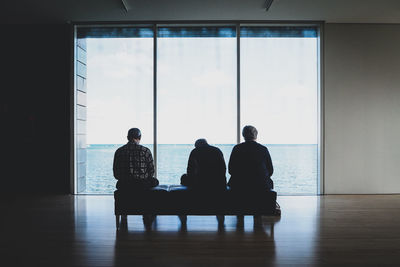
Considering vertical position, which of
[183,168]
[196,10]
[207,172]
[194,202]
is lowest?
[194,202]

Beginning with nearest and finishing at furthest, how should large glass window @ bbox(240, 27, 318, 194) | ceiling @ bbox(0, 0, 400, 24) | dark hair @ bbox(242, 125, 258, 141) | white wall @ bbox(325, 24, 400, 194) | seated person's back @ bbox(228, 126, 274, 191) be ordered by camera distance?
seated person's back @ bbox(228, 126, 274, 191)
dark hair @ bbox(242, 125, 258, 141)
ceiling @ bbox(0, 0, 400, 24)
white wall @ bbox(325, 24, 400, 194)
large glass window @ bbox(240, 27, 318, 194)

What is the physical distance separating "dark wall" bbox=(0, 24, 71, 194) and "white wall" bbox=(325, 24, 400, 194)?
16.1ft

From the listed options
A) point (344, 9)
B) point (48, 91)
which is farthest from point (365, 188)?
point (48, 91)

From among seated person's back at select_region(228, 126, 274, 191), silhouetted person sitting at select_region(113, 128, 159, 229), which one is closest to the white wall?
seated person's back at select_region(228, 126, 274, 191)

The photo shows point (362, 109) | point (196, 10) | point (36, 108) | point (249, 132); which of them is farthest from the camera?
point (36, 108)

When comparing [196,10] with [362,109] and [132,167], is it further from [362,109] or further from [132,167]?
[362,109]

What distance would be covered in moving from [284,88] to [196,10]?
2.15 metres

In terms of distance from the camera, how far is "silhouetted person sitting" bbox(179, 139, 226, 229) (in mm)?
3541

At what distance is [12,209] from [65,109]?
203 cm

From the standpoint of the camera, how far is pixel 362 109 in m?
5.64

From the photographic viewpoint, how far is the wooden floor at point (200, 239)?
2566mm

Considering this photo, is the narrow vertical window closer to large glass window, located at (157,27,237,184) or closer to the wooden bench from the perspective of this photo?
large glass window, located at (157,27,237,184)

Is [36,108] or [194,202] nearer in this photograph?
[194,202]

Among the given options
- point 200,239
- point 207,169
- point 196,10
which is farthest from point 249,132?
point 196,10
